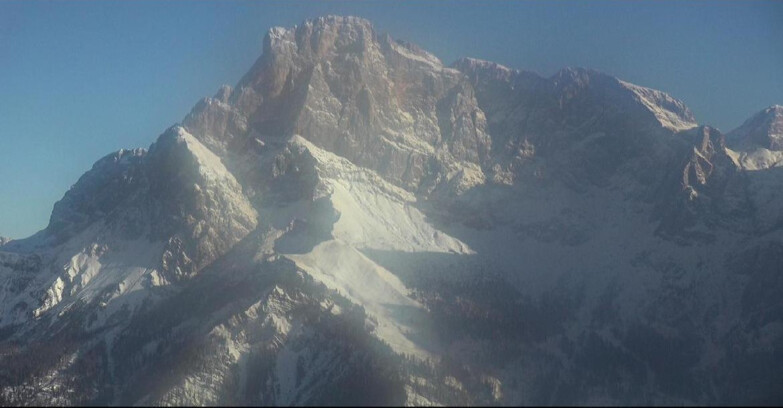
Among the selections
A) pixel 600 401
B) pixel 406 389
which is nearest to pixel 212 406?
pixel 406 389

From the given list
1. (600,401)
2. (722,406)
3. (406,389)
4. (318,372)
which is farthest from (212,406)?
(722,406)

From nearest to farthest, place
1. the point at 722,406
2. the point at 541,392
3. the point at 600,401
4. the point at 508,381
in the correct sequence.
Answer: the point at 722,406, the point at 600,401, the point at 541,392, the point at 508,381

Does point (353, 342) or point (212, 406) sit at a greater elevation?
point (353, 342)

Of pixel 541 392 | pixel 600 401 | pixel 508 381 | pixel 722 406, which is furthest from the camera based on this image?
pixel 508 381

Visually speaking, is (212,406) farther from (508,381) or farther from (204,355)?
(508,381)

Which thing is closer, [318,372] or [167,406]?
[167,406]

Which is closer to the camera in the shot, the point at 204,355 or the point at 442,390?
the point at 442,390

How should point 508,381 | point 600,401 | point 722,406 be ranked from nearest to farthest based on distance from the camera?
point 722,406 → point 600,401 → point 508,381

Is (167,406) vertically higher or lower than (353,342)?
lower

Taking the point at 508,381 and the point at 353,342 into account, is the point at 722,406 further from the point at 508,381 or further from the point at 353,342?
the point at 353,342
